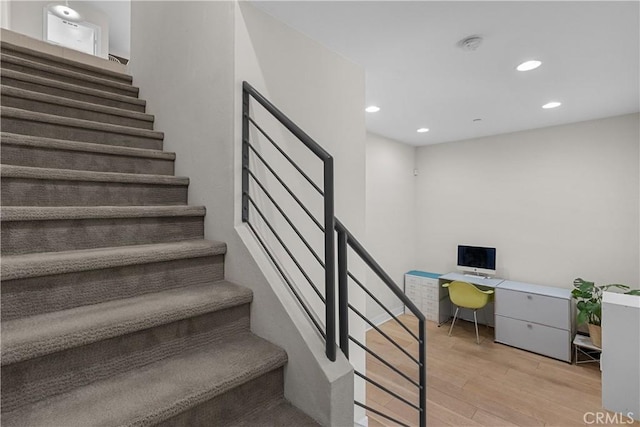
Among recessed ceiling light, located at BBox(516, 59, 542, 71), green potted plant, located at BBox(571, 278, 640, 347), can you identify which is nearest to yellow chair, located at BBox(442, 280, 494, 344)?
green potted plant, located at BBox(571, 278, 640, 347)

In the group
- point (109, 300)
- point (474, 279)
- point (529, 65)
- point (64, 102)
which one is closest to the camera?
point (109, 300)

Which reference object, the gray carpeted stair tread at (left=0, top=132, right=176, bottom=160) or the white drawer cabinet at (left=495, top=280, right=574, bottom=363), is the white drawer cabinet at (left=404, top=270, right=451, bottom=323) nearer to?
the white drawer cabinet at (left=495, top=280, right=574, bottom=363)

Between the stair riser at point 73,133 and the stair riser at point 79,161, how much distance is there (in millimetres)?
199

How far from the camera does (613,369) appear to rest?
136 centimetres

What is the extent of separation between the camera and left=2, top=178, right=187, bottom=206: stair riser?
1.27 meters

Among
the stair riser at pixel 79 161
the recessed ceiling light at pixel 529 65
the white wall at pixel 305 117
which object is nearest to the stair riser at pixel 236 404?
the white wall at pixel 305 117

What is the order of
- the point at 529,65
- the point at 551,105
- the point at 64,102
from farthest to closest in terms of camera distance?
1. the point at 551,105
2. the point at 529,65
3. the point at 64,102

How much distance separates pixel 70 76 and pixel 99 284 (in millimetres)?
1683

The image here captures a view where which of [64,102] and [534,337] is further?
[534,337]

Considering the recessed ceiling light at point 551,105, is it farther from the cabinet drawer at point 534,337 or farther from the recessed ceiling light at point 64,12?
the recessed ceiling light at point 64,12

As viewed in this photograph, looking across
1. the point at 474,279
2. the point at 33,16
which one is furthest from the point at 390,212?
the point at 33,16

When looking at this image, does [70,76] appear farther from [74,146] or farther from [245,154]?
[245,154]

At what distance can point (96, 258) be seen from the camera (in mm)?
1141

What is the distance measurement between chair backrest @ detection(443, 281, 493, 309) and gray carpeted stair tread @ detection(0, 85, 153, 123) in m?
3.84
